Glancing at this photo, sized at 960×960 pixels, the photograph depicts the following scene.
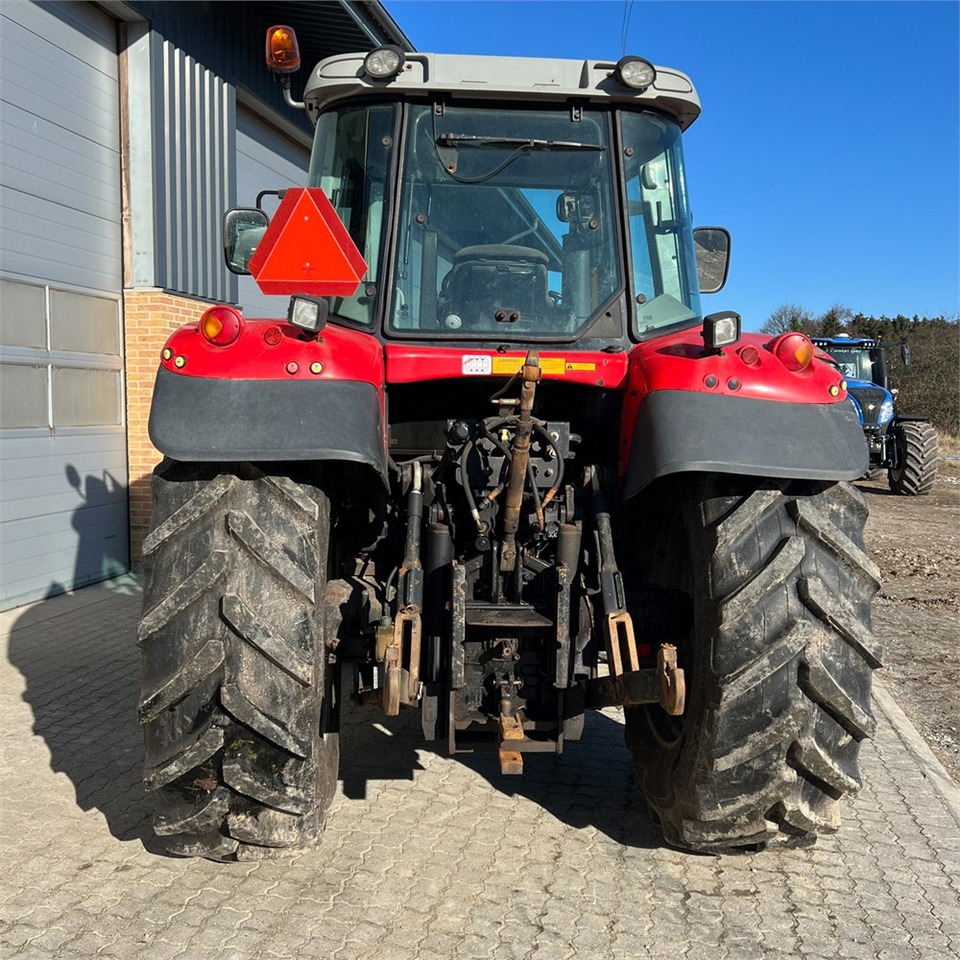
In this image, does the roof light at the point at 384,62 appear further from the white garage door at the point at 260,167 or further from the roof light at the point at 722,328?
the white garage door at the point at 260,167

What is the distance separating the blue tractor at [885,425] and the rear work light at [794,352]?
13.1 meters

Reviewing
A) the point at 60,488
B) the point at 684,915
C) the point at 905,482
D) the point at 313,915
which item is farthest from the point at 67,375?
the point at 905,482

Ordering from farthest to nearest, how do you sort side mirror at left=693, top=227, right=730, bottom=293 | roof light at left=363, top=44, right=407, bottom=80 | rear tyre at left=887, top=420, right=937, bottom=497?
rear tyre at left=887, top=420, right=937, bottom=497
side mirror at left=693, top=227, right=730, bottom=293
roof light at left=363, top=44, right=407, bottom=80

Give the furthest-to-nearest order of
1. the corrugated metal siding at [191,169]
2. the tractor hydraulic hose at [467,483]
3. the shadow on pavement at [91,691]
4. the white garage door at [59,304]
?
the corrugated metal siding at [191,169]
the white garage door at [59,304]
the shadow on pavement at [91,691]
the tractor hydraulic hose at [467,483]

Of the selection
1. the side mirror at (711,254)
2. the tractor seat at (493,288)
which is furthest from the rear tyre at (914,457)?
the tractor seat at (493,288)

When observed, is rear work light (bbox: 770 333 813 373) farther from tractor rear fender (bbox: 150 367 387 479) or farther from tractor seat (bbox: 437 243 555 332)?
tractor rear fender (bbox: 150 367 387 479)

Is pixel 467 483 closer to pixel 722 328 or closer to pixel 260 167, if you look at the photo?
pixel 722 328

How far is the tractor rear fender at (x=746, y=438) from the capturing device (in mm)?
2896

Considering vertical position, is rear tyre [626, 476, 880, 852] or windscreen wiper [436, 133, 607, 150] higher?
windscreen wiper [436, 133, 607, 150]

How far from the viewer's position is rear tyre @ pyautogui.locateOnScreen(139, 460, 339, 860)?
2.93 metres

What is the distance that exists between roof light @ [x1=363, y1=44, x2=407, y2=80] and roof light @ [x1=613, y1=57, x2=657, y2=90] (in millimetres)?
807

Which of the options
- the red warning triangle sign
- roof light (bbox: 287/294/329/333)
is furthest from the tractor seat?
roof light (bbox: 287/294/329/333)

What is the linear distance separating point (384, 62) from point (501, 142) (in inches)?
20.1

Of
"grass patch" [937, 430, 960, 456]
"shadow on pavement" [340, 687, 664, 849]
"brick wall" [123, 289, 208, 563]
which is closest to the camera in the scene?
"shadow on pavement" [340, 687, 664, 849]
